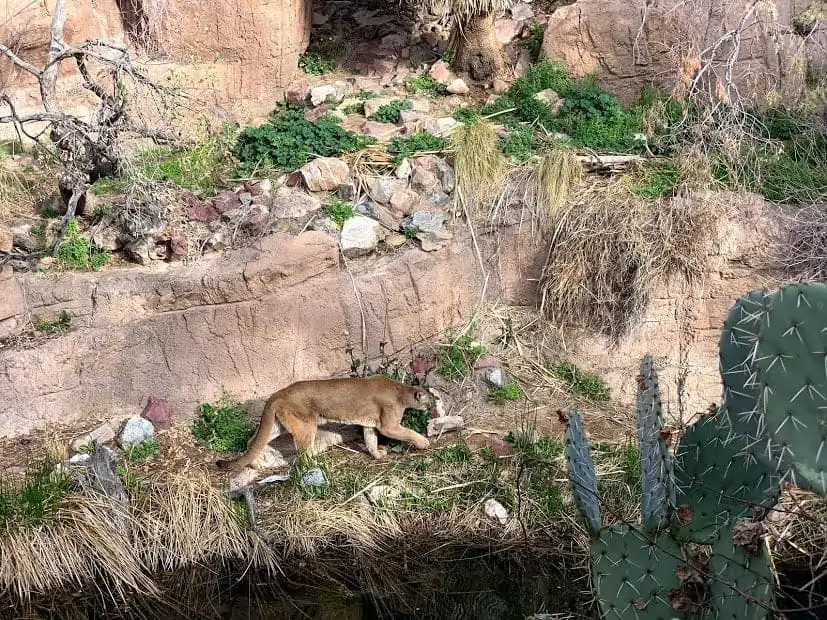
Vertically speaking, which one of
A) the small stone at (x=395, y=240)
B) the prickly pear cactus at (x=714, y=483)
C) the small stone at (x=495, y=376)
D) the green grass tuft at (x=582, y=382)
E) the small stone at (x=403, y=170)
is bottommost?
the green grass tuft at (x=582, y=382)

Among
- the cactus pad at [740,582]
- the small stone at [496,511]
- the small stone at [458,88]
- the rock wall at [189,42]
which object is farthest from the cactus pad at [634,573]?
the small stone at [458,88]

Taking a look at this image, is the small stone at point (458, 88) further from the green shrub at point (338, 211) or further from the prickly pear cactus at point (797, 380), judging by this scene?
the prickly pear cactus at point (797, 380)

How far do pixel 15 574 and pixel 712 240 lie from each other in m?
6.47

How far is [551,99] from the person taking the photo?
10.1 metres

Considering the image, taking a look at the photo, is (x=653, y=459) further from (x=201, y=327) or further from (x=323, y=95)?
(x=323, y=95)

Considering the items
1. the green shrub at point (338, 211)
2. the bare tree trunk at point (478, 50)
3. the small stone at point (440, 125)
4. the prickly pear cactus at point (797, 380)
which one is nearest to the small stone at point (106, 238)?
the green shrub at point (338, 211)

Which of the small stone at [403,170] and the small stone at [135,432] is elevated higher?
the small stone at [403,170]

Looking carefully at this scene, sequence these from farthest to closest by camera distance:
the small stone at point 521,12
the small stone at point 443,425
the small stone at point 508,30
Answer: the small stone at point 521,12 → the small stone at point 508,30 → the small stone at point 443,425

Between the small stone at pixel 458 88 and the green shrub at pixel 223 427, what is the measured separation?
14.4 feet

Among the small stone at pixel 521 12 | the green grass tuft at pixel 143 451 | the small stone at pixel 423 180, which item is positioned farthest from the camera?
the small stone at pixel 521 12

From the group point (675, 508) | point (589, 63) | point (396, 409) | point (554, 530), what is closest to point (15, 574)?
point (396, 409)

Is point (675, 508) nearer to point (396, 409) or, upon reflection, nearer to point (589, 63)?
point (396, 409)

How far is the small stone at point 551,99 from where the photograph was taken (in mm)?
9945

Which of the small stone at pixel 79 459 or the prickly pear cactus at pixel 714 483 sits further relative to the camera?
the small stone at pixel 79 459
